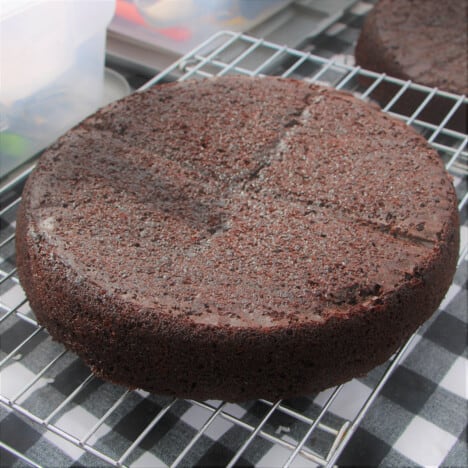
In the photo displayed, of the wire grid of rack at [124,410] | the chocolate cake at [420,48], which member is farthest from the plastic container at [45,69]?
the chocolate cake at [420,48]

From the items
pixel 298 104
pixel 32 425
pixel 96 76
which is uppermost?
pixel 298 104

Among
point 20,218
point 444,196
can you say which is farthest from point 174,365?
point 444,196

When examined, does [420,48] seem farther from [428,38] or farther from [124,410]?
[124,410]

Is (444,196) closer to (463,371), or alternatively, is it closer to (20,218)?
(463,371)

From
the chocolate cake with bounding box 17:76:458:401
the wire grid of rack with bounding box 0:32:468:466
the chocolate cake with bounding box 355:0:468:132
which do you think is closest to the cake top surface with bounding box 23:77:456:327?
the chocolate cake with bounding box 17:76:458:401

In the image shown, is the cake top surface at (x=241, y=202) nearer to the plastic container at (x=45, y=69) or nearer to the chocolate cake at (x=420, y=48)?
the plastic container at (x=45, y=69)

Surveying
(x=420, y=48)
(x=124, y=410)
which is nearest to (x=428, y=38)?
(x=420, y=48)

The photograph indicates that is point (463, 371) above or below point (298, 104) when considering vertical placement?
below
